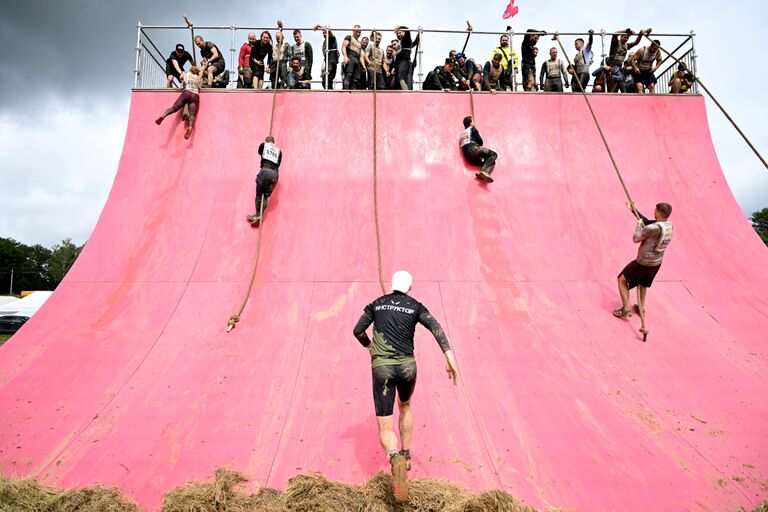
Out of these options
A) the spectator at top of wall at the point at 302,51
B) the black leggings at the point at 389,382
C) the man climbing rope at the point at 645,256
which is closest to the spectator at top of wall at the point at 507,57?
the spectator at top of wall at the point at 302,51

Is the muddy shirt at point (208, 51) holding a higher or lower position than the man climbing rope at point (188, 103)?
higher

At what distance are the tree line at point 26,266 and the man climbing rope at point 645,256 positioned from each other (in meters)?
89.0

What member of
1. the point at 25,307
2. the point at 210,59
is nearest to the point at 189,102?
the point at 210,59

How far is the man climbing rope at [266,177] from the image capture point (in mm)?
7430

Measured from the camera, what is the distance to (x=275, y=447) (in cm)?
423

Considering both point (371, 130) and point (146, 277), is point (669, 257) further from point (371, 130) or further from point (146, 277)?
point (146, 277)

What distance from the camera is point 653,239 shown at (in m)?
5.87

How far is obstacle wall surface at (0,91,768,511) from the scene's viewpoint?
4.12 m

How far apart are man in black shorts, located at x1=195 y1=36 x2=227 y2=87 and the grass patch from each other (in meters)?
8.41

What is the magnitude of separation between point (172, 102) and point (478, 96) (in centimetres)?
624

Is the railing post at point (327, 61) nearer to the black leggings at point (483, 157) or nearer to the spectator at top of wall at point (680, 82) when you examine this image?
the black leggings at point (483, 157)

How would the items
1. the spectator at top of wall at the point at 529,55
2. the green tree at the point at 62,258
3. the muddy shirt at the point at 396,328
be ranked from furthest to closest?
the green tree at the point at 62,258
the spectator at top of wall at the point at 529,55
the muddy shirt at the point at 396,328

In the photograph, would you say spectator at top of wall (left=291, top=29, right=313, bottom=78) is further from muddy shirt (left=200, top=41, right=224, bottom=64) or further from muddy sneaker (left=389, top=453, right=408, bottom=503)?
muddy sneaker (left=389, top=453, right=408, bottom=503)

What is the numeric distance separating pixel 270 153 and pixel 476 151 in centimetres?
369
